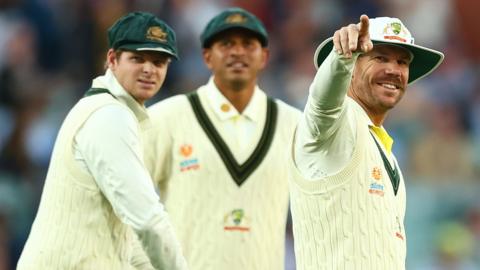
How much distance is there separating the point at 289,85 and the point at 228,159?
4541 millimetres

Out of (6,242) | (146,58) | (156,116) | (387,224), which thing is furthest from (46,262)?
(6,242)

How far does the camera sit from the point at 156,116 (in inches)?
297

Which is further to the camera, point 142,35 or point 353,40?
point 142,35

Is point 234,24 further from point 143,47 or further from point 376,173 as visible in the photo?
point 376,173

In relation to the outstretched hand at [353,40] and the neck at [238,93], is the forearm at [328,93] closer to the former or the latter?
the outstretched hand at [353,40]

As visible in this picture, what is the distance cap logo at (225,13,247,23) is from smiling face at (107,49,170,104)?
1.57 metres

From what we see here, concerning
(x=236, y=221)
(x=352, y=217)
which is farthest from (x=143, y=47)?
(x=236, y=221)

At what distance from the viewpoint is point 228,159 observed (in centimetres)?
738

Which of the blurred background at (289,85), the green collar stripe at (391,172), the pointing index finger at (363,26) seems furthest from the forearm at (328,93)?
the blurred background at (289,85)

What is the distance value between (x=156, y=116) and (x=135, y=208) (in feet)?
6.98

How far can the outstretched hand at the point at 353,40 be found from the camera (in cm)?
486

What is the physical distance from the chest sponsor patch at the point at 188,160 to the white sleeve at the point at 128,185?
68.5 inches

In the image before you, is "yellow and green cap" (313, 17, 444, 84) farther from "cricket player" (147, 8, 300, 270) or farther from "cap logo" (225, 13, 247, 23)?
"cap logo" (225, 13, 247, 23)

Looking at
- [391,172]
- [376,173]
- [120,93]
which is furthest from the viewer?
[120,93]
